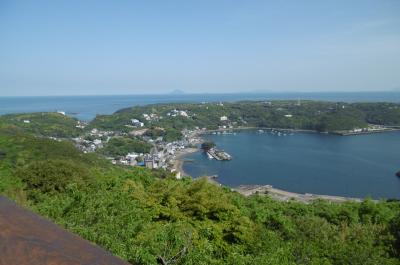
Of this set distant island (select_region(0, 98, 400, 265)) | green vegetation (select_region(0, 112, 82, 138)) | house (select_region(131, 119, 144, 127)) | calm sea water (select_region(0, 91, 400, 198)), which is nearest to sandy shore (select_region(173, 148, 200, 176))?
calm sea water (select_region(0, 91, 400, 198))

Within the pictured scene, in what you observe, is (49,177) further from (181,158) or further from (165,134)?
(165,134)

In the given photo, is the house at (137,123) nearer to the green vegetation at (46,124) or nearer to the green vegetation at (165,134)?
the green vegetation at (165,134)

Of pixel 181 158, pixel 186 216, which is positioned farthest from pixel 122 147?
pixel 186 216

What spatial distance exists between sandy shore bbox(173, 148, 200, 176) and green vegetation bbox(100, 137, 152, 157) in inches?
164

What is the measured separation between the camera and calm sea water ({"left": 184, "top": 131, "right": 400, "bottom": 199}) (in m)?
33.1

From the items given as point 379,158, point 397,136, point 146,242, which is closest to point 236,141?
point 379,158

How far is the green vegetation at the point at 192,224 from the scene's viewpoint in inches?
171

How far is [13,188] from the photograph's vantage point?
388 inches

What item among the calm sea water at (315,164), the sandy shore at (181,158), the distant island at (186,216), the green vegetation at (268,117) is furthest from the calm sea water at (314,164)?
the green vegetation at (268,117)

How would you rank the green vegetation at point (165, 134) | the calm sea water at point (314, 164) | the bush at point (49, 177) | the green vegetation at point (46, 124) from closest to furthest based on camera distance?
the bush at point (49, 177) < the calm sea water at point (314, 164) < the green vegetation at point (46, 124) < the green vegetation at point (165, 134)

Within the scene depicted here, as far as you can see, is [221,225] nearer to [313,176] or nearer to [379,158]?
[313,176]

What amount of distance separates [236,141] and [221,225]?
50.3m

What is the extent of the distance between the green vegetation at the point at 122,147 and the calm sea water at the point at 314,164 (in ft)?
20.7

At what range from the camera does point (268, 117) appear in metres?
74.8
